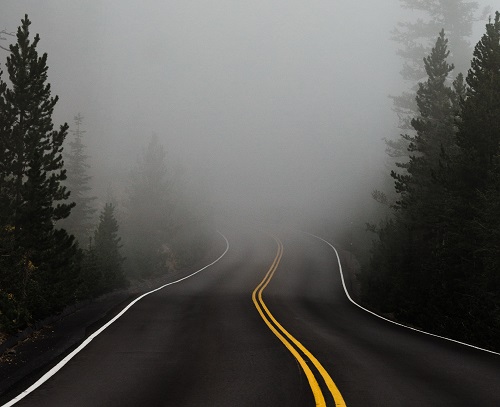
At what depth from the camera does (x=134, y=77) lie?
178750 millimetres

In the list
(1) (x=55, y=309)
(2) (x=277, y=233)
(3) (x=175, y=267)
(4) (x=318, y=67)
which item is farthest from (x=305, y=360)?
(4) (x=318, y=67)

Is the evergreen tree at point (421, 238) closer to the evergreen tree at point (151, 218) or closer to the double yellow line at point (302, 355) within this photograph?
the double yellow line at point (302, 355)

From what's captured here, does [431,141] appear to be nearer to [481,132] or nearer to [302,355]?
[481,132]

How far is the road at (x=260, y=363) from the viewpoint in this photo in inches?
298

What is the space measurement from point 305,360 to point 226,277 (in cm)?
2236

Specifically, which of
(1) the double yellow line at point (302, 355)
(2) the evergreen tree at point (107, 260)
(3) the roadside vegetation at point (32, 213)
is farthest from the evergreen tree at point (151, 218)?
(1) the double yellow line at point (302, 355)

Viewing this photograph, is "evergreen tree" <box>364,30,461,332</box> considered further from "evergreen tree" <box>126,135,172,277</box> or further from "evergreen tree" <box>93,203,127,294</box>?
"evergreen tree" <box>126,135,172,277</box>

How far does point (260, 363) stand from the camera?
9.91m

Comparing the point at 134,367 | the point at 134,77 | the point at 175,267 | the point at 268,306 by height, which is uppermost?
the point at 134,77

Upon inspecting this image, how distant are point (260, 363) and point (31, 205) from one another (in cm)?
996

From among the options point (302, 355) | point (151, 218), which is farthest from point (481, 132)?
point (151, 218)

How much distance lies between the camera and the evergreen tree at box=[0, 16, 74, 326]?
1464 cm

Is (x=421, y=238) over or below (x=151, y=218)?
over

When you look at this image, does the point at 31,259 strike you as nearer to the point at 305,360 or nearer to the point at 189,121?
the point at 305,360
